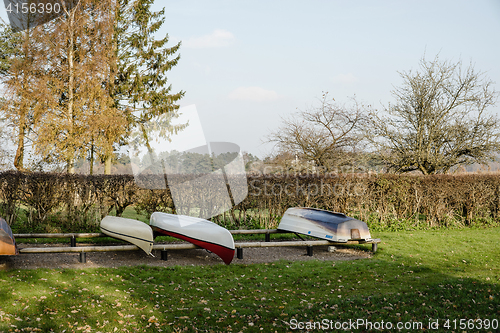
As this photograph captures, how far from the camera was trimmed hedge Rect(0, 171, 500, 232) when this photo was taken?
963 centimetres

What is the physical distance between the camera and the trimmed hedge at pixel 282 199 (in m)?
9.63

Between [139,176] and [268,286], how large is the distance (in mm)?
5560

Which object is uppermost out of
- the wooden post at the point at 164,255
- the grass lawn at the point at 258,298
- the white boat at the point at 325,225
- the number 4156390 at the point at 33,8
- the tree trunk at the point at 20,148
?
the number 4156390 at the point at 33,8

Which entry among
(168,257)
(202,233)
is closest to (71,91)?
(168,257)

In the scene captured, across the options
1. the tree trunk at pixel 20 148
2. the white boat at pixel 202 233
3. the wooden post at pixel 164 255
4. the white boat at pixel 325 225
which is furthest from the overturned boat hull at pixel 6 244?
the tree trunk at pixel 20 148

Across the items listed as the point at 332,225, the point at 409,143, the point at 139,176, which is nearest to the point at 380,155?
the point at 409,143

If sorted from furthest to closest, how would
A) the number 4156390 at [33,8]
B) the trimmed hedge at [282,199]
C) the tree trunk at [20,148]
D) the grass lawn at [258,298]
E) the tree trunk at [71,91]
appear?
1. the number 4156390 at [33,8]
2. the tree trunk at [20,148]
3. the tree trunk at [71,91]
4. the trimmed hedge at [282,199]
5. the grass lawn at [258,298]

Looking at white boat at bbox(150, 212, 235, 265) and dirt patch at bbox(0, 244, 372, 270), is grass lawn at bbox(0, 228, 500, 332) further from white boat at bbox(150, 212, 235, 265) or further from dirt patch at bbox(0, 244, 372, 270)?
dirt patch at bbox(0, 244, 372, 270)

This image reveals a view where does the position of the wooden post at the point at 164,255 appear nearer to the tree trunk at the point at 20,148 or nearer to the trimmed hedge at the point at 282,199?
the trimmed hedge at the point at 282,199

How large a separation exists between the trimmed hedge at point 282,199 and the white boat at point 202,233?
2569 mm

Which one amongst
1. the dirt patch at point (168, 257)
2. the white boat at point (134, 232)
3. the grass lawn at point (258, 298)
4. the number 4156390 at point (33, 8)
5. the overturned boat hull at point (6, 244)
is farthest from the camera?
the number 4156390 at point (33, 8)

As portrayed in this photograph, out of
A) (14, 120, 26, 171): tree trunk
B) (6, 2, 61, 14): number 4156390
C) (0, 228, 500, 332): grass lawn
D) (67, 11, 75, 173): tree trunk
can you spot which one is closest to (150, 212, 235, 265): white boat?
(0, 228, 500, 332): grass lawn

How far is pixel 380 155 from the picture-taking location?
16375 mm

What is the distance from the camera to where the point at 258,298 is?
564 centimetres
